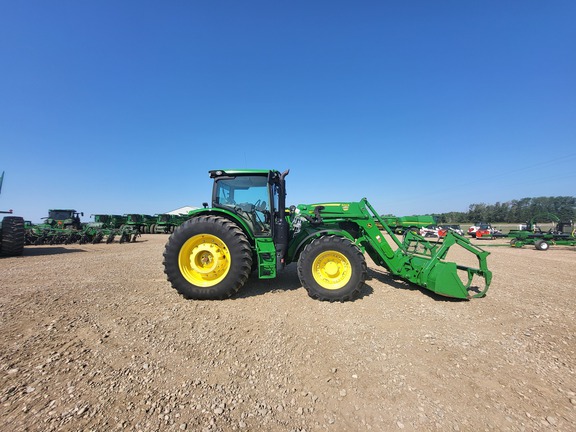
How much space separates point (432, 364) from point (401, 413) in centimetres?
84

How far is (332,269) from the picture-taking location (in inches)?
174

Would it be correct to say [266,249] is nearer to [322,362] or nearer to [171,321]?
[171,321]

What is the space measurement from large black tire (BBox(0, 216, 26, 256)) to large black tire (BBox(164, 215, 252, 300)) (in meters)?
8.79

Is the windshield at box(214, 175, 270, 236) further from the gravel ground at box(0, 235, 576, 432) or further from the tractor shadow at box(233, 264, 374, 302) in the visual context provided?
the gravel ground at box(0, 235, 576, 432)

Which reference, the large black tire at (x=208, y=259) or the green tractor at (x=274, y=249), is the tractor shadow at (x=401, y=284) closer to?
the green tractor at (x=274, y=249)

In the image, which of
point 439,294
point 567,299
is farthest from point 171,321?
point 567,299

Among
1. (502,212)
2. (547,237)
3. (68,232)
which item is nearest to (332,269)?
(547,237)

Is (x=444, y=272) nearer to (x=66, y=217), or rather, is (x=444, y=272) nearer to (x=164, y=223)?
(x=66, y=217)

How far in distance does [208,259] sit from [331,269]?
2316 millimetres

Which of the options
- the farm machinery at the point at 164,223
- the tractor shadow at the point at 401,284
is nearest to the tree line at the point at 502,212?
the farm machinery at the point at 164,223

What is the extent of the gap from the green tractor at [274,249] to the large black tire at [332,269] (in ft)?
0.06

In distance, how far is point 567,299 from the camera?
445cm

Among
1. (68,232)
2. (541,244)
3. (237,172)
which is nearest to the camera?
(237,172)

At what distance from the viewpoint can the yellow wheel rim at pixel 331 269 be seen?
4328mm
